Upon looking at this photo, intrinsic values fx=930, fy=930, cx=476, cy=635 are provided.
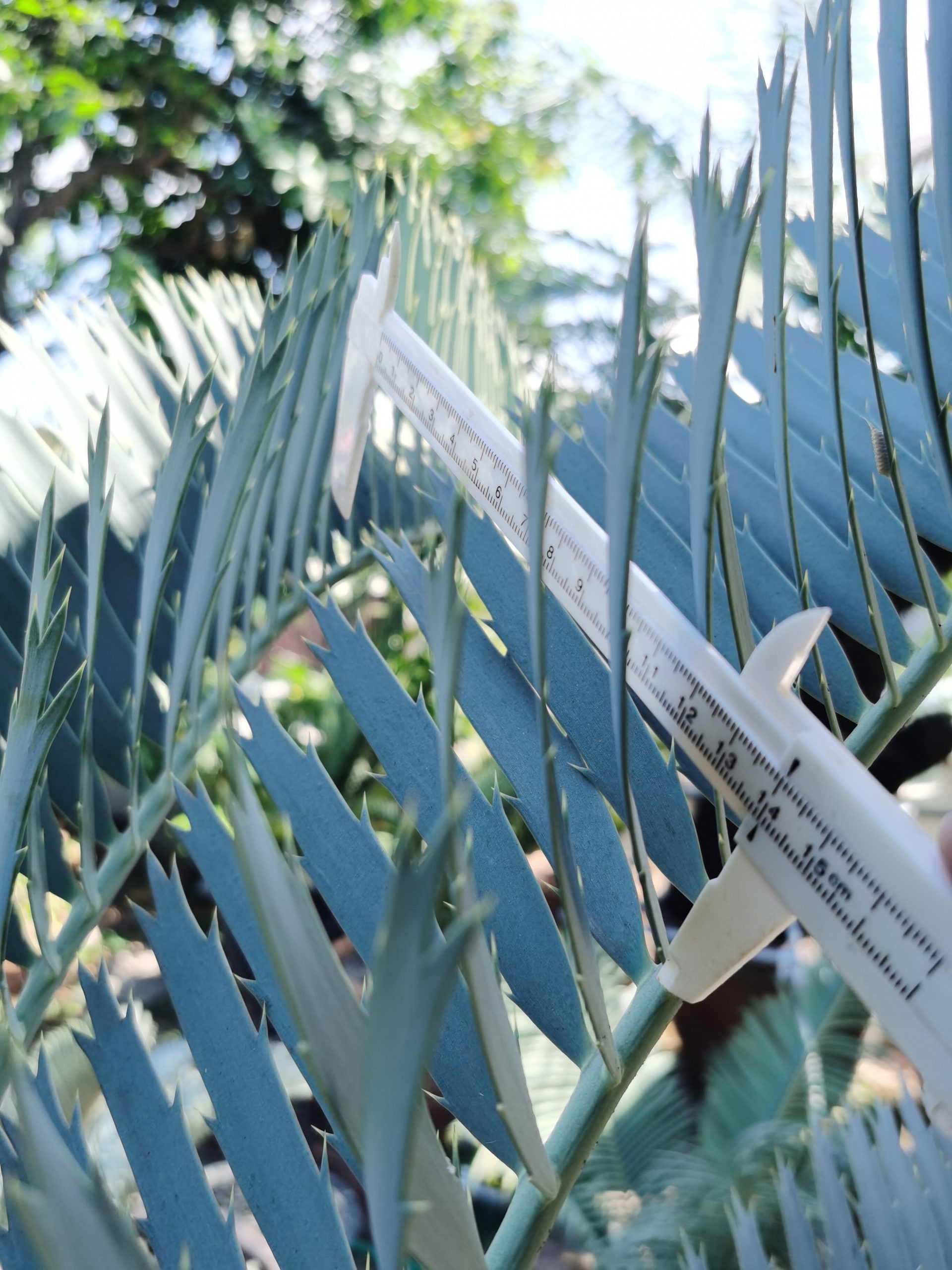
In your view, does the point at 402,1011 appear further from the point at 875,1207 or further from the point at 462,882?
the point at 875,1207

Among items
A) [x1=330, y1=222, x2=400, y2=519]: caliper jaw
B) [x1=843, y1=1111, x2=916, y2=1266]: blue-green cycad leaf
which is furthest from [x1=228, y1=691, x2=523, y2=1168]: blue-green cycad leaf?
[x1=330, y1=222, x2=400, y2=519]: caliper jaw

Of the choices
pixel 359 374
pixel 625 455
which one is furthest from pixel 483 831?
pixel 359 374

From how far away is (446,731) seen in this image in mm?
147

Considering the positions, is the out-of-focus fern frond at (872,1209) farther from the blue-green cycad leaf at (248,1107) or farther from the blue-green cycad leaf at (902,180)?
the blue-green cycad leaf at (902,180)

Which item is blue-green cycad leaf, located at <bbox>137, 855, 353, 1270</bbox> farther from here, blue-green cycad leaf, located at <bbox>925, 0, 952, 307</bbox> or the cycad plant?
blue-green cycad leaf, located at <bbox>925, 0, 952, 307</bbox>

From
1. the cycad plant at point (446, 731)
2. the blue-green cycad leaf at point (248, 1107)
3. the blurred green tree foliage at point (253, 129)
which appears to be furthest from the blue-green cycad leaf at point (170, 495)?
the blurred green tree foliage at point (253, 129)

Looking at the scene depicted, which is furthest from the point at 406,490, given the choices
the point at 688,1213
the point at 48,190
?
the point at 48,190

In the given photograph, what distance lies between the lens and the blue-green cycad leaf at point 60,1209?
0.38 ft

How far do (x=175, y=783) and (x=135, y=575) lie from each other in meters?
0.19

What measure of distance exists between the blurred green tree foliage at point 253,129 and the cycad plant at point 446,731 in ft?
7.10

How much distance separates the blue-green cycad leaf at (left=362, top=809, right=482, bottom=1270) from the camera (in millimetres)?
100

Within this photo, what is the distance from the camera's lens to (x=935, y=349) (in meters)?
0.34

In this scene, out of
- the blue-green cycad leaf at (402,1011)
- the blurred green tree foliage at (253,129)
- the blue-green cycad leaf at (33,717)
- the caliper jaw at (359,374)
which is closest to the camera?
the blue-green cycad leaf at (402,1011)

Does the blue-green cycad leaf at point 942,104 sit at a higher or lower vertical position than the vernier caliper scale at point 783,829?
higher
